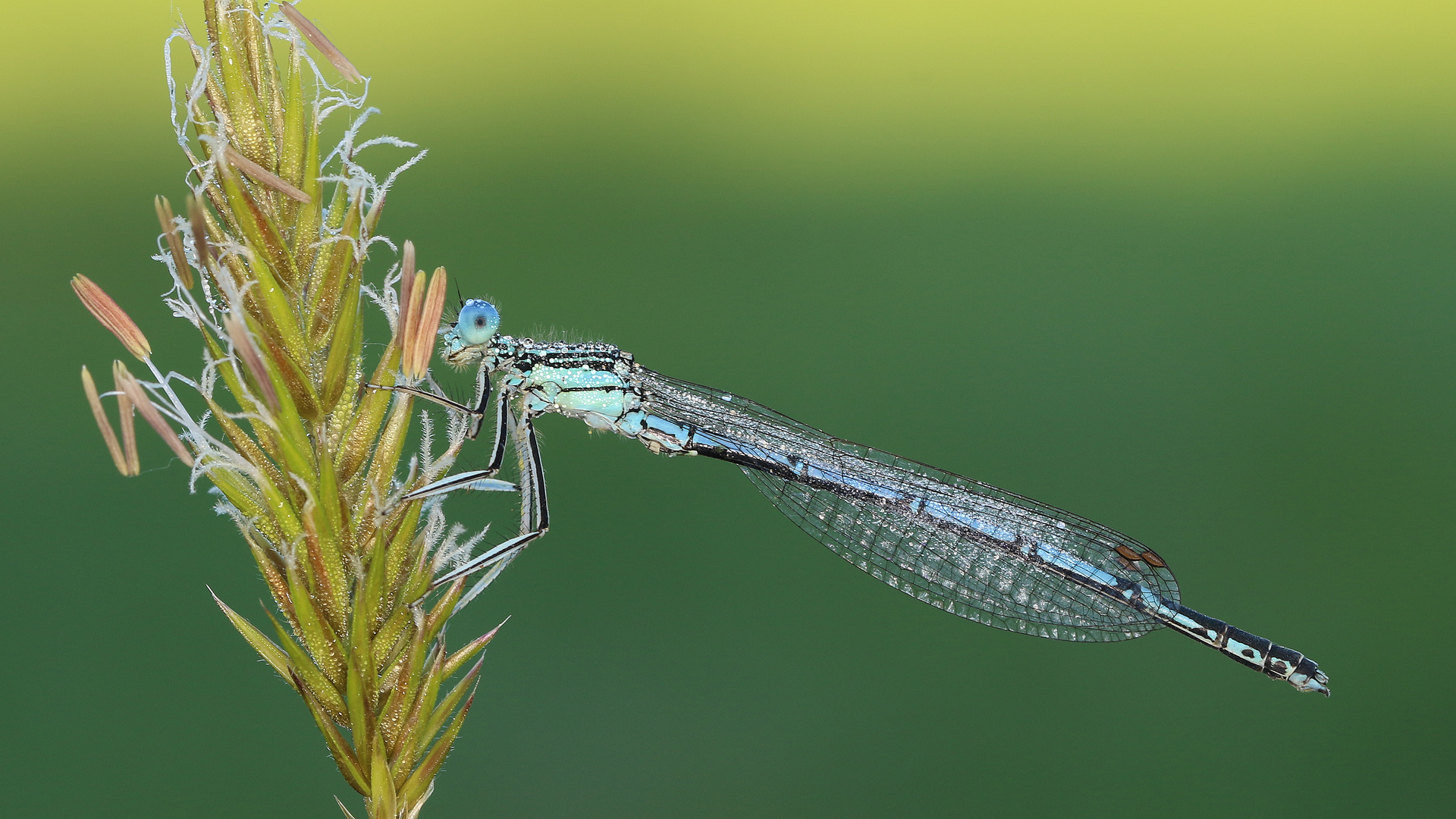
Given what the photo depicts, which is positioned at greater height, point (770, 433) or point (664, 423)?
point (770, 433)

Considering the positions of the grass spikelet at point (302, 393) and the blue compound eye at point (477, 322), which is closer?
Result: the grass spikelet at point (302, 393)

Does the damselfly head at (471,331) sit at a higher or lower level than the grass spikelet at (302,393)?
higher

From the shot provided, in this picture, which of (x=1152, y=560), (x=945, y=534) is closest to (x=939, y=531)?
(x=945, y=534)

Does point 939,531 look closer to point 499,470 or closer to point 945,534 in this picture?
point 945,534

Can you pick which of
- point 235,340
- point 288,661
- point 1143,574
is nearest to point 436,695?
point 288,661

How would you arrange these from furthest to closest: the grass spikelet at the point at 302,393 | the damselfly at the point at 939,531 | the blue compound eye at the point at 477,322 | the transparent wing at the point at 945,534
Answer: the transparent wing at the point at 945,534 → the damselfly at the point at 939,531 → the blue compound eye at the point at 477,322 → the grass spikelet at the point at 302,393

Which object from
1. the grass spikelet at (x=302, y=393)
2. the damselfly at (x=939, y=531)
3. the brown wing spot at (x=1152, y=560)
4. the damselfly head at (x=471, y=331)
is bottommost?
the grass spikelet at (x=302, y=393)

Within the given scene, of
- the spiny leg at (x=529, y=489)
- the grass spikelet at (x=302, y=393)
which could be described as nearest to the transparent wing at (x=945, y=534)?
the spiny leg at (x=529, y=489)

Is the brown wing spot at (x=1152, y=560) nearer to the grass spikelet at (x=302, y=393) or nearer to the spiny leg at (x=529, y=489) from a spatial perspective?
the spiny leg at (x=529, y=489)

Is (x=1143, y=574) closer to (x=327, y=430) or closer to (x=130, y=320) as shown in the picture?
(x=327, y=430)
